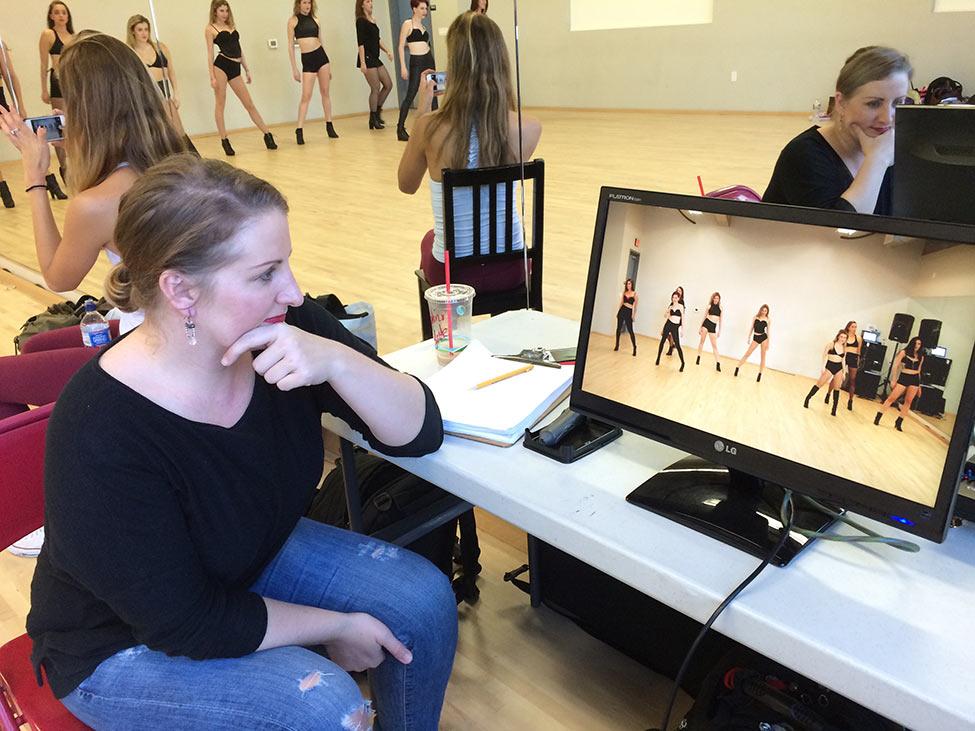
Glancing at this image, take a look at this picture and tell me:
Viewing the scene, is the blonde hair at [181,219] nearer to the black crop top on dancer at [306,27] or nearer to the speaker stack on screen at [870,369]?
the speaker stack on screen at [870,369]

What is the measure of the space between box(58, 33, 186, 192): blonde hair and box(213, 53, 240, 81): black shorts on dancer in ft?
4.46

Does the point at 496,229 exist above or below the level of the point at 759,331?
below

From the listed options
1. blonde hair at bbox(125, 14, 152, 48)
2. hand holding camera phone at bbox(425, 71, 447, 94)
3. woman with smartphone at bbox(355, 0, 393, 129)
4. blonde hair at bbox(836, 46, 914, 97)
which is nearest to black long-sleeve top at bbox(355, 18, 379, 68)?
woman with smartphone at bbox(355, 0, 393, 129)

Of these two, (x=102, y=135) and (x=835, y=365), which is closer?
(x=835, y=365)

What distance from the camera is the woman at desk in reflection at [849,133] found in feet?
6.79

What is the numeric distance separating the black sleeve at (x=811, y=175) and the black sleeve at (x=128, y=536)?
1787mm

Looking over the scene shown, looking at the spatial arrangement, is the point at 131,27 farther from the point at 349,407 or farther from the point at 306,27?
the point at 349,407

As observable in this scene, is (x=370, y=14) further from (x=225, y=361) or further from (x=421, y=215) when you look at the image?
(x=225, y=361)

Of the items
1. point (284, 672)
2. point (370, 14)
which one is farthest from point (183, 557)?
point (370, 14)

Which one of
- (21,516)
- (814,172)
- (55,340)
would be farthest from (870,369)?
(55,340)

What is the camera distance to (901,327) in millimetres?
780

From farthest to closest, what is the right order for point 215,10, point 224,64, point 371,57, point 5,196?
point 5,196
point 371,57
point 224,64
point 215,10

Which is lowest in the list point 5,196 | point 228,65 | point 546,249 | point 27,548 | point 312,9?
point 27,548

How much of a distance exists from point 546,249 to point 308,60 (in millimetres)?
1537
